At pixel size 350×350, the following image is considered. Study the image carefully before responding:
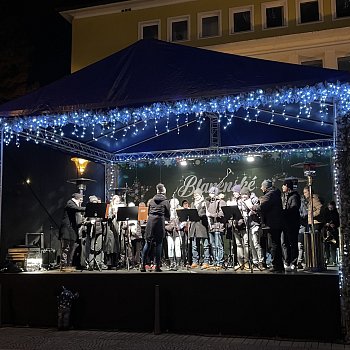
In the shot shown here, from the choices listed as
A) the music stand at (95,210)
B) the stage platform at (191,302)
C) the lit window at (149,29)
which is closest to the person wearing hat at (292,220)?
the stage platform at (191,302)

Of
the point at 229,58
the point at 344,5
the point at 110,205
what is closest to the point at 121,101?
the point at 229,58

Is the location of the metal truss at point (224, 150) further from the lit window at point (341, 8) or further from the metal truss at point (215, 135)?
the lit window at point (341, 8)

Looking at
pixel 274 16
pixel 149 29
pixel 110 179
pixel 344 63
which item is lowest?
pixel 110 179

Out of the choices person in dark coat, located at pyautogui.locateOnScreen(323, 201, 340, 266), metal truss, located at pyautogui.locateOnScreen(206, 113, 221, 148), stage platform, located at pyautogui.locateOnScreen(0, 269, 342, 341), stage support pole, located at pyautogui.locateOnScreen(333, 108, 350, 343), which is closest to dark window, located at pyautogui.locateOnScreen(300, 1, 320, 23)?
metal truss, located at pyautogui.locateOnScreen(206, 113, 221, 148)

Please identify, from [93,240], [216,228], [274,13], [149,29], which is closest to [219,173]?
[216,228]

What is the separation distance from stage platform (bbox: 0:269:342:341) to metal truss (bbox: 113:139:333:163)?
7.50 metres

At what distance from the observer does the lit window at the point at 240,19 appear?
2473cm

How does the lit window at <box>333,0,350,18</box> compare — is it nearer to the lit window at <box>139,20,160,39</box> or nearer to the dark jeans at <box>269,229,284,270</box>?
the lit window at <box>139,20,160,39</box>

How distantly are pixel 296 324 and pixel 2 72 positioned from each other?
24.7m

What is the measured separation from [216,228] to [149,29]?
633 inches

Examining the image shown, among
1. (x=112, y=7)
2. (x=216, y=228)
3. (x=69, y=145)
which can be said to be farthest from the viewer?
(x=112, y=7)

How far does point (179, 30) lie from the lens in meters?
26.0

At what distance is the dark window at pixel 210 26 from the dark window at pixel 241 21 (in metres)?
0.95

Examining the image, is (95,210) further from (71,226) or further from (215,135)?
(215,135)
